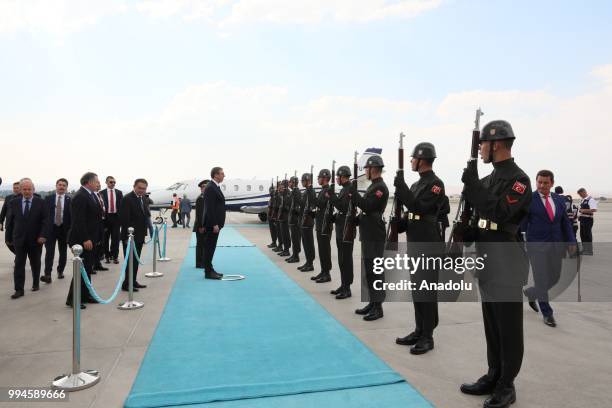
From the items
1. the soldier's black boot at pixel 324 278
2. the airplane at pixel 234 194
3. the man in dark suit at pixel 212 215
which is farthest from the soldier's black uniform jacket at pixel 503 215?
the airplane at pixel 234 194

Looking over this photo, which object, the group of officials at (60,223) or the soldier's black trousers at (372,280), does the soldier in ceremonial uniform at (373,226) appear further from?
the group of officials at (60,223)

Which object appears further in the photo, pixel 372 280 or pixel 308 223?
pixel 308 223

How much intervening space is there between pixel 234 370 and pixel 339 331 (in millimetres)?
1498

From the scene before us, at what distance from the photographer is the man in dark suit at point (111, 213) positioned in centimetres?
862

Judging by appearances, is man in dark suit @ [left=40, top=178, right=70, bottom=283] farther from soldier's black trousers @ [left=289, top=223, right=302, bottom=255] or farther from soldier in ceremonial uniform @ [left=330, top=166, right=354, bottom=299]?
soldier in ceremonial uniform @ [left=330, top=166, right=354, bottom=299]

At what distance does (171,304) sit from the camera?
19.0ft

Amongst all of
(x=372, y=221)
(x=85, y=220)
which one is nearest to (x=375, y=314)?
(x=372, y=221)

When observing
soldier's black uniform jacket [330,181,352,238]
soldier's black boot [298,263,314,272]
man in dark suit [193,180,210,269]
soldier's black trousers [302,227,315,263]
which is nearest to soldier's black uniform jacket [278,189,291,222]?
soldier's black trousers [302,227,315,263]

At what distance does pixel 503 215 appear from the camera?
2893 millimetres

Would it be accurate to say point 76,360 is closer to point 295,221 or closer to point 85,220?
point 85,220

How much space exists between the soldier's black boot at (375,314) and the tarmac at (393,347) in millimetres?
71

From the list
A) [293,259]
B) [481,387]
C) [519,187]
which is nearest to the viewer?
[519,187]

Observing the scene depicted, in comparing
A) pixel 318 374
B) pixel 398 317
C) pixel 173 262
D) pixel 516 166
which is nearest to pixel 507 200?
pixel 516 166

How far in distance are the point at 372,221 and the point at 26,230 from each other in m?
5.41
